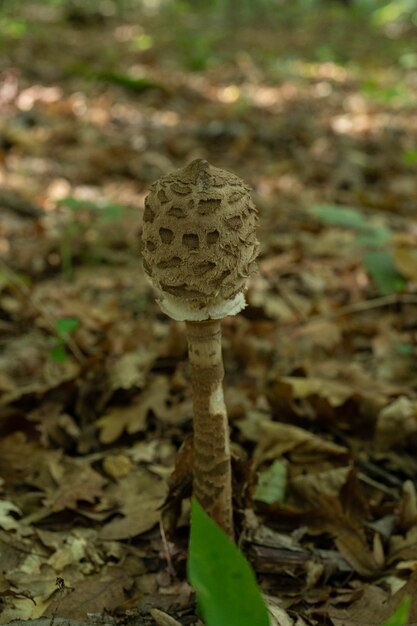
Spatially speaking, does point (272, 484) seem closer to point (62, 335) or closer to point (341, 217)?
point (62, 335)

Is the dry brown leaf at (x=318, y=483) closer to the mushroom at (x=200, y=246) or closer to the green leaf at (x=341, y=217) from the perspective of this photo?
the mushroom at (x=200, y=246)

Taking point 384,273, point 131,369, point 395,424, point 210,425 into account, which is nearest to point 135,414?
point 131,369

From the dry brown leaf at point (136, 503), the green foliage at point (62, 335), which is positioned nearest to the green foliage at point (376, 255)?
the green foliage at point (62, 335)

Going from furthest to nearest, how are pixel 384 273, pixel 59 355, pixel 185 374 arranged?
1. pixel 384 273
2. pixel 185 374
3. pixel 59 355

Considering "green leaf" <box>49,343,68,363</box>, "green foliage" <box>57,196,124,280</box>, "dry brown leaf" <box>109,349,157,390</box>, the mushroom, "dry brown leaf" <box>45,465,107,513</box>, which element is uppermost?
the mushroom

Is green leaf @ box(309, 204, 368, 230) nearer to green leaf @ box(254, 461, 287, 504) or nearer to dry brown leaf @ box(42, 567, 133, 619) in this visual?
green leaf @ box(254, 461, 287, 504)

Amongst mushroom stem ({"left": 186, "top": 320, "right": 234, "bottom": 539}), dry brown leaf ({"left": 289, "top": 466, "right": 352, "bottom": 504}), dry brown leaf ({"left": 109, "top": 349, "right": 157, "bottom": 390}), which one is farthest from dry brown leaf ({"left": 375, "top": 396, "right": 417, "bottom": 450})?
dry brown leaf ({"left": 109, "top": 349, "right": 157, "bottom": 390})
